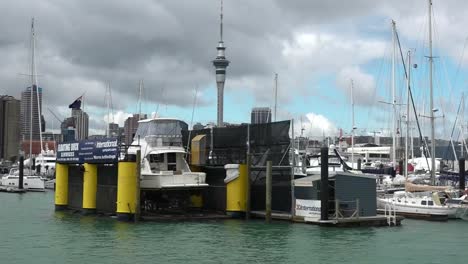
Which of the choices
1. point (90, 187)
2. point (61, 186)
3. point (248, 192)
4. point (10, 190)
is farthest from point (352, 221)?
point (10, 190)

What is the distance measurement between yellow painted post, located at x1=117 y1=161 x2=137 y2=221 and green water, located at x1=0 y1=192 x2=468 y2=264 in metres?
0.82

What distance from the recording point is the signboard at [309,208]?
39844mm

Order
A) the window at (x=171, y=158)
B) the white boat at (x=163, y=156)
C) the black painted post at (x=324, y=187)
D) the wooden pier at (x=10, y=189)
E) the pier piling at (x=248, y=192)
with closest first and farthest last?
the black painted post at (x=324, y=187) → the white boat at (x=163, y=156) → the pier piling at (x=248, y=192) → the window at (x=171, y=158) → the wooden pier at (x=10, y=189)

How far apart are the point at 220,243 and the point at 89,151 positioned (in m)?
16.9

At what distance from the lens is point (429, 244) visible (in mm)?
34406

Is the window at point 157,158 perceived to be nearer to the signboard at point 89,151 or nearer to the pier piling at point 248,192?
the signboard at point 89,151

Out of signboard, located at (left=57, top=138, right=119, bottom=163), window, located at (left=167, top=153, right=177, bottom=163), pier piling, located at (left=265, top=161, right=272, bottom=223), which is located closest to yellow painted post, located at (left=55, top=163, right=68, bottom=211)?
signboard, located at (left=57, top=138, right=119, bottom=163)

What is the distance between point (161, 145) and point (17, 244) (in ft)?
49.4

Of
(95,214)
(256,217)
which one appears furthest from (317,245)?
(95,214)

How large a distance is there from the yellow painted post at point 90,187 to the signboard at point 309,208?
48.7 feet

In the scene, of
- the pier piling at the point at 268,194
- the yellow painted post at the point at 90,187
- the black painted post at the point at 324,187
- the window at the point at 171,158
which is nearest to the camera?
the black painted post at the point at 324,187

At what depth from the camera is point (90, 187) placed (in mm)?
45656

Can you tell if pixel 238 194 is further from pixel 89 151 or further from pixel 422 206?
pixel 422 206

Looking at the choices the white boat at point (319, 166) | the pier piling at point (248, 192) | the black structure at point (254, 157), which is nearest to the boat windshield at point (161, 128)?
the black structure at point (254, 157)
